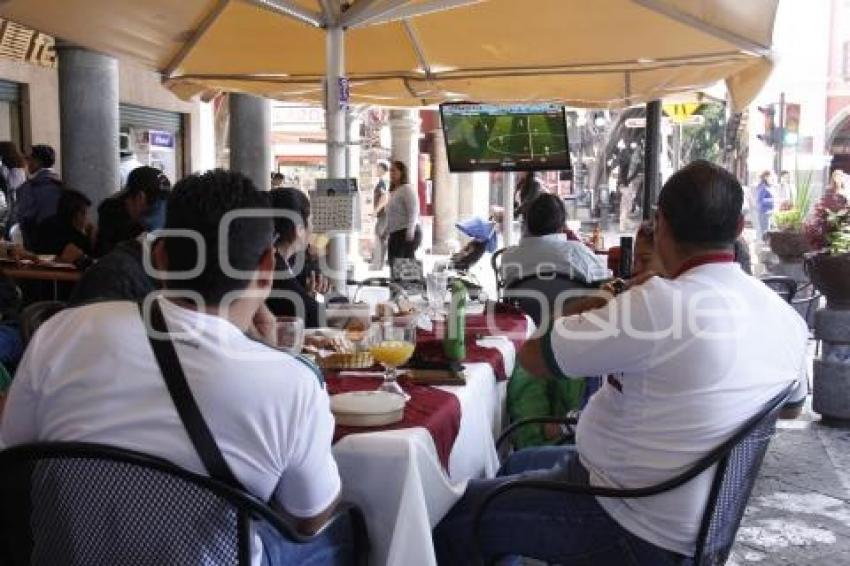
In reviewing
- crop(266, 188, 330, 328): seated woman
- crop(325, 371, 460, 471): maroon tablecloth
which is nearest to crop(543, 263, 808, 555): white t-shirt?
crop(325, 371, 460, 471): maroon tablecloth

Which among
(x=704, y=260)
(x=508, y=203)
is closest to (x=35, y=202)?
(x=508, y=203)

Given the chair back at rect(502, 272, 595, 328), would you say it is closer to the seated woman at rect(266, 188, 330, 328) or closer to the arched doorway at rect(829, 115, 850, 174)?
the seated woman at rect(266, 188, 330, 328)

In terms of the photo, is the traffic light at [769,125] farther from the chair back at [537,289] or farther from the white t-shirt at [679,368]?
the white t-shirt at [679,368]

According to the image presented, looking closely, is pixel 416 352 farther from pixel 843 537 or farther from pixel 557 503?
pixel 843 537

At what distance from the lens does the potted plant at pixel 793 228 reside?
895cm

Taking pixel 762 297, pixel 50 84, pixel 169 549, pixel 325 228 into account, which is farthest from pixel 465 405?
pixel 50 84

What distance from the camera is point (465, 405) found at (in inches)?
105

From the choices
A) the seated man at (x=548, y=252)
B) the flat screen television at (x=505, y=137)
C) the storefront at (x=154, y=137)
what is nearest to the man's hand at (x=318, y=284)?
the seated man at (x=548, y=252)

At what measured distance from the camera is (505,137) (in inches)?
328

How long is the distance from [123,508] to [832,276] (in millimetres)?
4876

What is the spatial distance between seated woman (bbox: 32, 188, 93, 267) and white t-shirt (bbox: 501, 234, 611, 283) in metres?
3.16

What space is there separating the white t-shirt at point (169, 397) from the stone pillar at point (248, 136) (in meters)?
9.81

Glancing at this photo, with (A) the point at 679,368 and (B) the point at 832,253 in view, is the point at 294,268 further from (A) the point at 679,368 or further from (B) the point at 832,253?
Answer: (B) the point at 832,253

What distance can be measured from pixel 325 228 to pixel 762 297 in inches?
94.5
